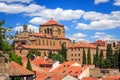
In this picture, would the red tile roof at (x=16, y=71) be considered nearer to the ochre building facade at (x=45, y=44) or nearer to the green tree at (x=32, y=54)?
the green tree at (x=32, y=54)

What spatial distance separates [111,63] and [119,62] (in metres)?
6.28

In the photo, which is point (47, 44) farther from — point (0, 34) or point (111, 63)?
point (0, 34)

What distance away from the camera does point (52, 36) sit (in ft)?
563

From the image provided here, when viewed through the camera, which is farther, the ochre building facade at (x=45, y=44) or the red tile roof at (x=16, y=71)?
the ochre building facade at (x=45, y=44)

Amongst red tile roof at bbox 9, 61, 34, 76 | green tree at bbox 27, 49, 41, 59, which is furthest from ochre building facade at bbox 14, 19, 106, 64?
red tile roof at bbox 9, 61, 34, 76

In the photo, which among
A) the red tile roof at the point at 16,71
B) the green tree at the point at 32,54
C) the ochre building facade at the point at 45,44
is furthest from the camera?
the ochre building facade at the point at 45,44

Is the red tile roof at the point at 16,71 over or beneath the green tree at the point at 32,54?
over

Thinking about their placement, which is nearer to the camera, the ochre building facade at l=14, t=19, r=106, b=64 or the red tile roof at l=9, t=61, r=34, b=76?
the red tile roof at l=9, t=61, r=34, b=76

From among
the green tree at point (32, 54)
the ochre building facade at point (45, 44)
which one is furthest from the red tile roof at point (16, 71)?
the ochre building facade at point (45, 44)

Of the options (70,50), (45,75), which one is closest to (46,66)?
(45,75)

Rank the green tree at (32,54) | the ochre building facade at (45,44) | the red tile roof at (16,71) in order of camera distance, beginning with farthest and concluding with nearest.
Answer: the ochre building facade at (45,44) < the green tree at (32,54) < the red tile roof at (16,71)

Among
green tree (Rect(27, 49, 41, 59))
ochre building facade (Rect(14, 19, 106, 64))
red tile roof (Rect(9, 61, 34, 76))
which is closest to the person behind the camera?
red tile roof (Rect(9, 61, 34, 76))

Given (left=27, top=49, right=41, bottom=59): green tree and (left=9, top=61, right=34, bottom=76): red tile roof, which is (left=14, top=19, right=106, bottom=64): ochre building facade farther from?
(left=9, top=61, right=34, bottom=76): red tile roof

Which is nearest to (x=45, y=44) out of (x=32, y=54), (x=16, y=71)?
(x=32, y=54)
